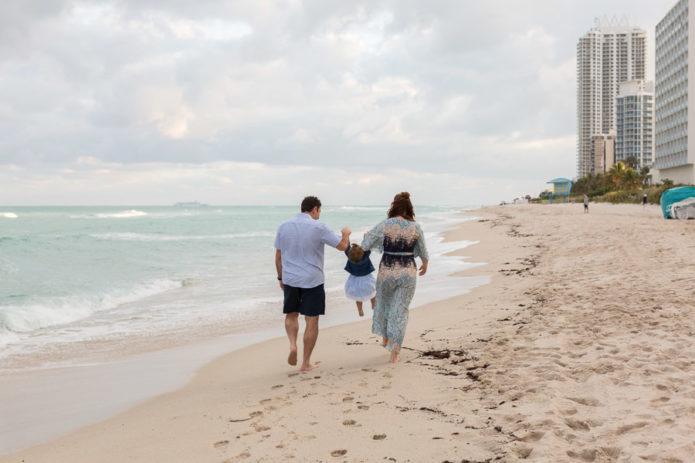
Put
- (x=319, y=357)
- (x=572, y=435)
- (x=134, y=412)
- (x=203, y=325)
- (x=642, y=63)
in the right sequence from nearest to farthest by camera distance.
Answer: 1. (x=572, y=435)
2. (x=134, y=412)
3. (x=319, y=357)
4. (x=203, y=325)
5. (x=642, y=63)

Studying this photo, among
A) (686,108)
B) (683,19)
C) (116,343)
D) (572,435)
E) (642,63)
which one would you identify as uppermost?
(642,63)

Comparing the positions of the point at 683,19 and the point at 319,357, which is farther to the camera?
the point at 683,19

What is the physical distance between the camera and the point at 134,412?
445 cm

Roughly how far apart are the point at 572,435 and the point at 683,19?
97384 mm

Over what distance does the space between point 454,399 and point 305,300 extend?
174 centimetres

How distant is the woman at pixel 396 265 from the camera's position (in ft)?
16.9

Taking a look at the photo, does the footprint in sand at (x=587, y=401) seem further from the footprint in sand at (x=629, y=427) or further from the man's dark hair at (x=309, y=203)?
the man's dark hair at (x=309, y=203)

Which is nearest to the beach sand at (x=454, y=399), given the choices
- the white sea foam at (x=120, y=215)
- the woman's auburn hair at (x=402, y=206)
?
the woman's auburn hair at (x=402, y=206)

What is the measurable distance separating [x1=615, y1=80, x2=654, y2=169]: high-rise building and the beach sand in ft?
526

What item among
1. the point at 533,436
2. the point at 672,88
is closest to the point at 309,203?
the point at 533,436

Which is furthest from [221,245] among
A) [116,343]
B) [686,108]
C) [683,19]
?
[683,19]

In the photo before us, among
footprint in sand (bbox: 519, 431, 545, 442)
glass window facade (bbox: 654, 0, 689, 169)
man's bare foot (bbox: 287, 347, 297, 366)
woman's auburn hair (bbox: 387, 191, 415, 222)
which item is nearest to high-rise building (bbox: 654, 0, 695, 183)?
glass window facade (bbox: 654, 0, 689, 169)

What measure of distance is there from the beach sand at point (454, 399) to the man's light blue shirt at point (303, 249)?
3.20 ft

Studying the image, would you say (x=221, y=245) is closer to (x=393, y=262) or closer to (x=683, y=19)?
(x=393, y=262)
